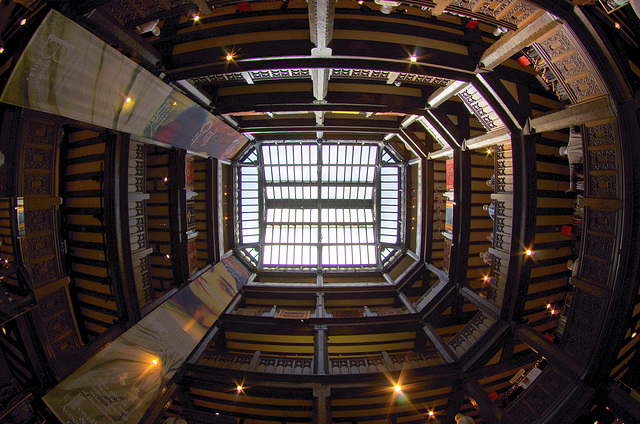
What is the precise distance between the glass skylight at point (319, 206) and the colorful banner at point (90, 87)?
8874mm

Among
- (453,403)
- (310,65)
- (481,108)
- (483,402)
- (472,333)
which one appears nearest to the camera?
(310,65)

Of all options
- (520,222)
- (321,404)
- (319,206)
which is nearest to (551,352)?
(520,222)

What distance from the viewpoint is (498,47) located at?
254 inches

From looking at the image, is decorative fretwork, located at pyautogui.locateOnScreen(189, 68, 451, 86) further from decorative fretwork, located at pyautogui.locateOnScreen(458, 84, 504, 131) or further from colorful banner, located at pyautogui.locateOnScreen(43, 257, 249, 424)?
colorful banner, located at pyautogui.locateOnScreen(43, 257, 249, 424)

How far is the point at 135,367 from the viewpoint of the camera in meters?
7.74

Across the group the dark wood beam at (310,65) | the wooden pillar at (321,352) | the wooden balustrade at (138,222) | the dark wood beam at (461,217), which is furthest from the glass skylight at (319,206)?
the dark wood beam at (310,65)

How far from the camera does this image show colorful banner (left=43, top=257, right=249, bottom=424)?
665 cm

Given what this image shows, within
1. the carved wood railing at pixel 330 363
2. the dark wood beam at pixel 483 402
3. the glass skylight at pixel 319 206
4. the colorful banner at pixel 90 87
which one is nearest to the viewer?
the colorful banner at pixel 90 87

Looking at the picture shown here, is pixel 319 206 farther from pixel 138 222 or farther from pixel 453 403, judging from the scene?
pixel 453 403

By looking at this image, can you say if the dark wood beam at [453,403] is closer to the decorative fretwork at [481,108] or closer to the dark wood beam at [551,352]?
the dark wood beam at [551,352]

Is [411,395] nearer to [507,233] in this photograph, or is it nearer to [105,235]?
[507,233]

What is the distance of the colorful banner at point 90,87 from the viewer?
480 centimetres

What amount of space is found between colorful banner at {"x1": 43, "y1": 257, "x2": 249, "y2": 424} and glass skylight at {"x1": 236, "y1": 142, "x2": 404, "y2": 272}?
21.9ft

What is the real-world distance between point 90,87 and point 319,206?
15.3 m
